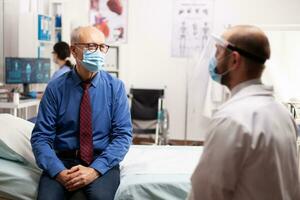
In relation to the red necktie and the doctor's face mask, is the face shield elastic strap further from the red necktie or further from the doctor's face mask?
the red necktie

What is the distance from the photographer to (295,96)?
348 centimetres

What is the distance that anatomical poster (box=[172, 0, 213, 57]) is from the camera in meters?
5.06

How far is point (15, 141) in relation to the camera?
6.68 ft

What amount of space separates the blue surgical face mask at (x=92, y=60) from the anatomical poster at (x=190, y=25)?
3.22 meters

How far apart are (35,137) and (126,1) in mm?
3571

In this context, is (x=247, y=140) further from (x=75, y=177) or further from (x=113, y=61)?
(x=113, y=61)

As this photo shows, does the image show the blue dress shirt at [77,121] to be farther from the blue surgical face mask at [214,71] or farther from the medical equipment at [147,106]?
the medical equipment at [147,106]

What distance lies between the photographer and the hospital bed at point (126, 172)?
178cm

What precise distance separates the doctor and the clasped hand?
2.41 ft

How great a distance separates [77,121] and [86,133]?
0.08 metres

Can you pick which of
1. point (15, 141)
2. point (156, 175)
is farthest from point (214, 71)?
point (15, 141)

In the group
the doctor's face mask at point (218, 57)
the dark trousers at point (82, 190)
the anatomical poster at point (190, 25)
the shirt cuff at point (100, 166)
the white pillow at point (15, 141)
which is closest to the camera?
the doctor's face mask at point (218, 57)

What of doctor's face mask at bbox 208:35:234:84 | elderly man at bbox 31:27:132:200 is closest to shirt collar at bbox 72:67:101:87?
elderly man at bbox 31:27:132:200

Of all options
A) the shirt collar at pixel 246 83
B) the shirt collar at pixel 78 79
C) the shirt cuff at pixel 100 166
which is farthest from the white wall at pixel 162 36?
the shirt collar at pixel 246 83
